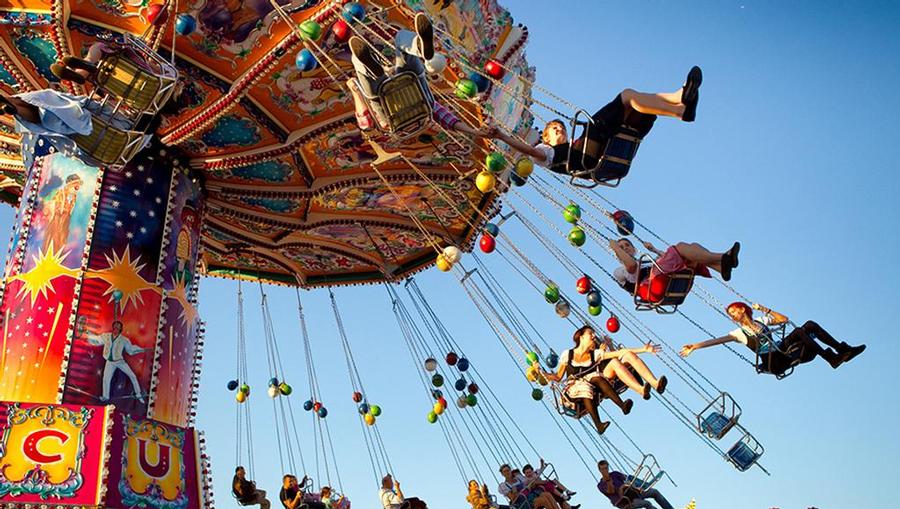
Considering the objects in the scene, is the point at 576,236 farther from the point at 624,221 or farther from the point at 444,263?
the point at 444,263

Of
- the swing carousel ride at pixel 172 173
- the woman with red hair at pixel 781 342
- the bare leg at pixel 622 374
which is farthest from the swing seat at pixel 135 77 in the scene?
the woman with red hair at pixel 781 342

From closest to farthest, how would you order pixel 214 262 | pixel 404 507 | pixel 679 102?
pixel 679 102 < pixel 404 507 < pixel 214 262

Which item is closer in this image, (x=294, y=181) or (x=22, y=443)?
(x=22, y=443)

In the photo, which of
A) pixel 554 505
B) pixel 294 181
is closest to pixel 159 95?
pixel 294 181

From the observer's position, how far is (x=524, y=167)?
932cm

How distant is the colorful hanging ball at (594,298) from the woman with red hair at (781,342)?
1.42 meters

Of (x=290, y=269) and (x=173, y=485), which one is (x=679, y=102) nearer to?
(x=173, y=485)

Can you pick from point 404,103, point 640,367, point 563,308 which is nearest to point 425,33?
point 404,103

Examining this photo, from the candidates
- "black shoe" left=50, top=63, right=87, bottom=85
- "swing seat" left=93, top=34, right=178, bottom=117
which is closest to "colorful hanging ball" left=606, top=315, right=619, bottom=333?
"swing seat" left=93, top=34, right=178, bottom=117

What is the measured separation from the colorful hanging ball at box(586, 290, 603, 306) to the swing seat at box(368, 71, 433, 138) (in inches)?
123

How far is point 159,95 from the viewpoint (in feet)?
29.4

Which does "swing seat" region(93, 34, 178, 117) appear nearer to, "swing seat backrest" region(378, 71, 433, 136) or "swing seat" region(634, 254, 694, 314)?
"swing seat backrest" region(378, 71, 433, 136)

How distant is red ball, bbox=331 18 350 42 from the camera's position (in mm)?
9117

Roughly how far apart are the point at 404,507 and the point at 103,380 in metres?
4.21
